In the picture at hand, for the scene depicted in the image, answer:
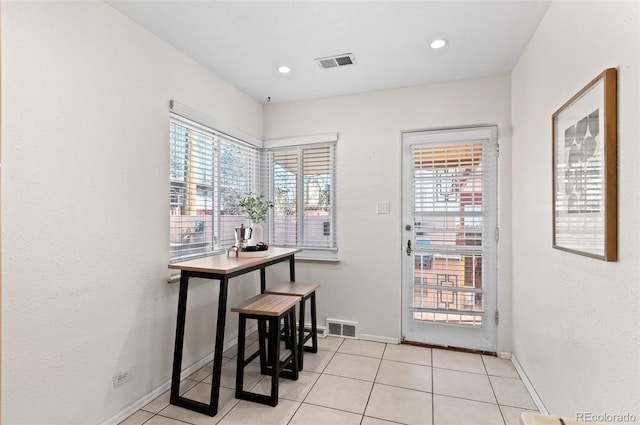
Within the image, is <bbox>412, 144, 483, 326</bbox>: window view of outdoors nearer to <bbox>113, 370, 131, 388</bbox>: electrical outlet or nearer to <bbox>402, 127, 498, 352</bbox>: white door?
<bbox>402, 127, 498, 352</bbox>: white door

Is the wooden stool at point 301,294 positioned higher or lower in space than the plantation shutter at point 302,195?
lower

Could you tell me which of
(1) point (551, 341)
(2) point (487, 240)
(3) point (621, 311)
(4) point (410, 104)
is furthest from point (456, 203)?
(3) point (621, 311)

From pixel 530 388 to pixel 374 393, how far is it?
3.59ft

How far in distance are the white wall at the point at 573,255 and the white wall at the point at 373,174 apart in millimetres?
498

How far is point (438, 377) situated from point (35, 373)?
256cm

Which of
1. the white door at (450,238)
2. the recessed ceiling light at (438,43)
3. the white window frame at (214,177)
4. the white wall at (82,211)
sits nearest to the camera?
the white wall at (82,211)

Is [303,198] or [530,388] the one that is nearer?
[530,388]

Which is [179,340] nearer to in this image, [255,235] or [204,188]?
[255,235]

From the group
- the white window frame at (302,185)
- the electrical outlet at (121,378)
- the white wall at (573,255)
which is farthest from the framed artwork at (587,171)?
the electrical outlet at (121,378)

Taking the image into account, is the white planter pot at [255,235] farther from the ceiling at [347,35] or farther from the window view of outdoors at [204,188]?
the ceiling at [347,35]

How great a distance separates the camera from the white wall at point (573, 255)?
120 centimetres

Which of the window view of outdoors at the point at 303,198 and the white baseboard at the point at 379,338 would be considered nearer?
the white baseboard at the point at 379,338

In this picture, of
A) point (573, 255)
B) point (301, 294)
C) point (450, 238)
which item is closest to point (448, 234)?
point (450, 238)

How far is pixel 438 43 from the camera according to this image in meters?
2.32
